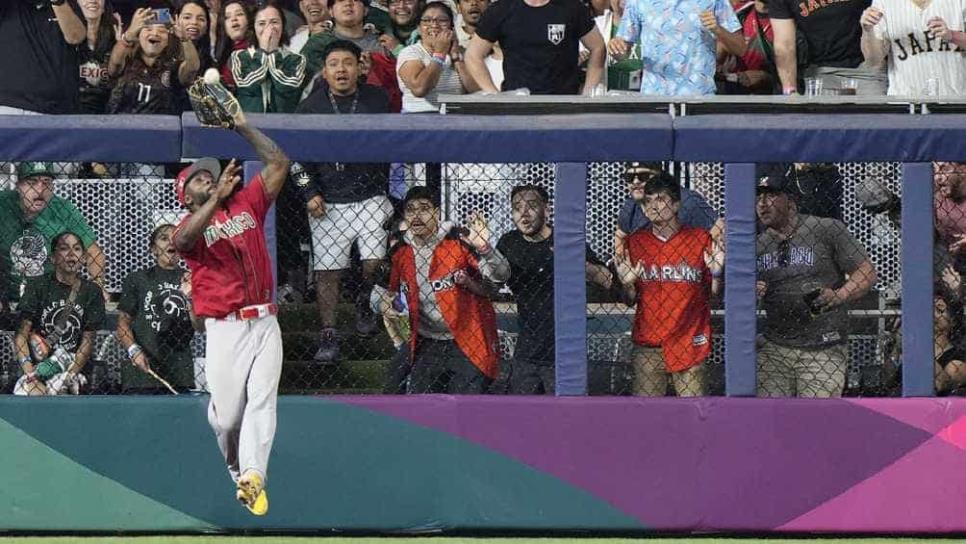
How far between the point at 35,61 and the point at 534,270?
3802mm

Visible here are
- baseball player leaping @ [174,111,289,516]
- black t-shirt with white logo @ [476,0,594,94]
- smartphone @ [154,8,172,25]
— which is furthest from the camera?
smartphone @ [154,8,172,25]

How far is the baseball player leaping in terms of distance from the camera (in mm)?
7605

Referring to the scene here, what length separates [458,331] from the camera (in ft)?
27.1

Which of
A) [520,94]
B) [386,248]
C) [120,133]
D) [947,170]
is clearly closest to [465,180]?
[386,248]

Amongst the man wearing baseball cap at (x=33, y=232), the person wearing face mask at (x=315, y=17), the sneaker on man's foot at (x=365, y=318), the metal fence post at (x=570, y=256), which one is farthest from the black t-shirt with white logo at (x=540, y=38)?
the man wearing baseball cap at (x=33, y=232)

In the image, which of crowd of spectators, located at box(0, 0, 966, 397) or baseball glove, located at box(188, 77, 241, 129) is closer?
baseball glove, located at box(188, 77, 241, 129)

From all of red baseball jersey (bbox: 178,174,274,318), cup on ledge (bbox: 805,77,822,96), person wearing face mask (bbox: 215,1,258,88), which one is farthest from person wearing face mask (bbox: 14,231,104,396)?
cup on ledge (bbox: 805,77,822,96)

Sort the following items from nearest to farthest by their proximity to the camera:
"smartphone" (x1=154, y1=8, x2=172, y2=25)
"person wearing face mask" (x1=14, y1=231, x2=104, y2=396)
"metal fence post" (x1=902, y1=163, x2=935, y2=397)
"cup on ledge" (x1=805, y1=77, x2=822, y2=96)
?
"person wearing face mask" (x1=14, y1=231, x2=104, y2=396) → "metal fence post" (x1=902, y1=163, x2=935, y2=397) → "cup on ledge" (x1=805, y1=77, x2=822, y2=96) → "smartphone" (x1=154, y1=8, x2=172, y2=25)

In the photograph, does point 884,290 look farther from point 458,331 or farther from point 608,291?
point 458,331

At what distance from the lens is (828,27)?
35.4ft

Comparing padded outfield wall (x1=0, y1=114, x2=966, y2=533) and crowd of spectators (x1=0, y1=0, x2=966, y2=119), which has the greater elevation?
crowd of spectators (x1=0, y1=0, x2=966, y2=119)

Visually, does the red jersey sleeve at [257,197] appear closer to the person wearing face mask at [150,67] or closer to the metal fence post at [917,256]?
the metal fence post at [917,256]

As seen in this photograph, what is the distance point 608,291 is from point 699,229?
1.77 ft

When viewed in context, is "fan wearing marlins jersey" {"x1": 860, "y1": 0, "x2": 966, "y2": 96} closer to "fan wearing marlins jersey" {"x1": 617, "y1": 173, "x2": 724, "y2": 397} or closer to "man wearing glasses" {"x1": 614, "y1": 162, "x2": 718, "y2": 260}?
"man wearing glasses" {"x1": 614, "y1": 162, "x2": 718, "y2": 260}
